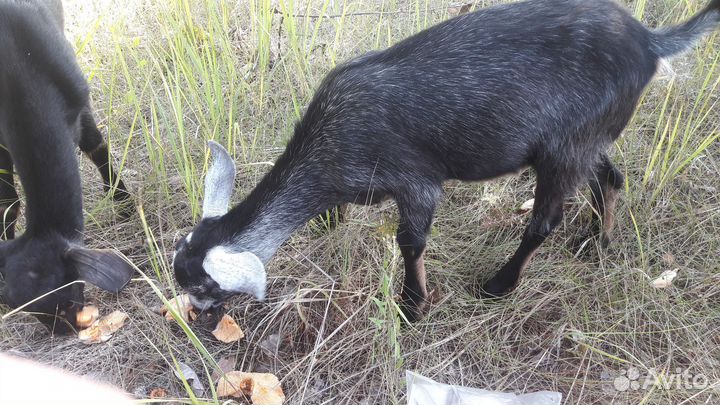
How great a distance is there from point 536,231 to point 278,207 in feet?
4.47

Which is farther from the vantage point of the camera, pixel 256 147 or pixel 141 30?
pixel 141 30

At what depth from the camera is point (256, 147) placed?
3.73 meters

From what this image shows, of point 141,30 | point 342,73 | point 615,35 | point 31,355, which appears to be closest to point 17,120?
point 31,355

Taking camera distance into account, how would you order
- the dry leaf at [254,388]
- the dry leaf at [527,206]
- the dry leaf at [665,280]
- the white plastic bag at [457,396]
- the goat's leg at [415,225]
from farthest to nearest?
the dry leaf at [527,206] < the dry leaf at [665,280] < the goat's leg at [415,225] < the dry leaf at [254,388] < the white plastic bag at [457,396]

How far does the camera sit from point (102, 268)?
2627 millimetres

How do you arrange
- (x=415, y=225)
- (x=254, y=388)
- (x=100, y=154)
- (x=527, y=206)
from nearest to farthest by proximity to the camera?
(x=254, y=388) → (x=415, y=225) → (x=527, y=206) → (x=100, y=154)

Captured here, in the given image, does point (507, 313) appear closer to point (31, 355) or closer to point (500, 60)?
point (500, 60)

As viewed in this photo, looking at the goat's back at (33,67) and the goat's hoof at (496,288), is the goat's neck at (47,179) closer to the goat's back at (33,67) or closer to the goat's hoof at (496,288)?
the goat's back at (33,67)

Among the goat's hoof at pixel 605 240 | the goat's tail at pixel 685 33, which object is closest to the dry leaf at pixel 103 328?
the goat's hoof at pixel 605 240

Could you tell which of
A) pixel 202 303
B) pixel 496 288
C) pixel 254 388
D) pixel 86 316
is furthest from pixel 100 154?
pixel 496 288

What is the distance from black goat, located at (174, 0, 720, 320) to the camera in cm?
266

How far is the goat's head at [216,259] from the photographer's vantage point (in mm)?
2461

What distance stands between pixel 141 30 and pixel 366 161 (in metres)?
2.84

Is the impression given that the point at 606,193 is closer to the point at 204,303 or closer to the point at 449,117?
the point at 449,117
